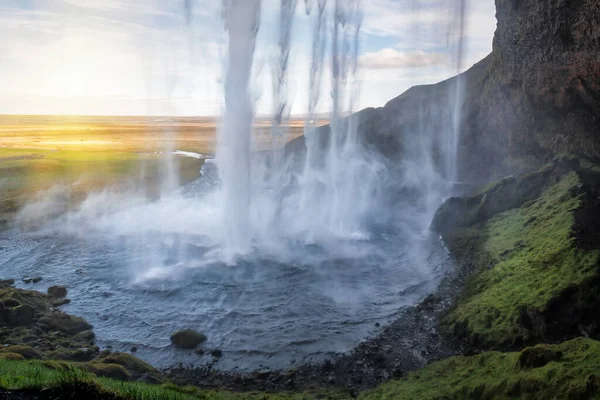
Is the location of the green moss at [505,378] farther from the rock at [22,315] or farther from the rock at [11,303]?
the rock at [11,303]

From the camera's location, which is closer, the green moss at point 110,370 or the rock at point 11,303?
the green moss at point 110,370

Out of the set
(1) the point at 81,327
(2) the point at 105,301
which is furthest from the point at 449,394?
(2) the point at 105,301

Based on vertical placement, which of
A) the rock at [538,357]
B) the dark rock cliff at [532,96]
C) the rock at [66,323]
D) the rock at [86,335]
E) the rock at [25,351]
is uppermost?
the dark rock cliff at [532,96]

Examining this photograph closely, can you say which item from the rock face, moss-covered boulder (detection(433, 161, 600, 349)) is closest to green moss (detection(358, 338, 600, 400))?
moss-covered boulder (detection(433, 161, 600, 349))

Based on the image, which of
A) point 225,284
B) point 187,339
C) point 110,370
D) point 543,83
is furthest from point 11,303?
point 543,83

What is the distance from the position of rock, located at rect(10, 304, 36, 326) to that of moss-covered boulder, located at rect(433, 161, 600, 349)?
21623 millimetres

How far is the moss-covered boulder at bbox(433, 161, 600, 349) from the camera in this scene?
17953mm

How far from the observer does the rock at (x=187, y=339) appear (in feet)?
68.3

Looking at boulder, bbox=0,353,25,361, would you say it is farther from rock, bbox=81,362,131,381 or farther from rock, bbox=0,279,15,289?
rock, bbox=0,279,15,289

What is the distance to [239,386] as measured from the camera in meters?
17.6

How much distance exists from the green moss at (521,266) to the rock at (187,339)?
41.7ft

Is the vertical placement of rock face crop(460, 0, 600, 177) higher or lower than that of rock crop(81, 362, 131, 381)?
higher

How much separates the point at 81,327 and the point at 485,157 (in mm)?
50163

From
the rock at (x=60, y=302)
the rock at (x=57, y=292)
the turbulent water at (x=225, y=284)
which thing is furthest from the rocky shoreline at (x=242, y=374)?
the rock at (x=57, y=292)
